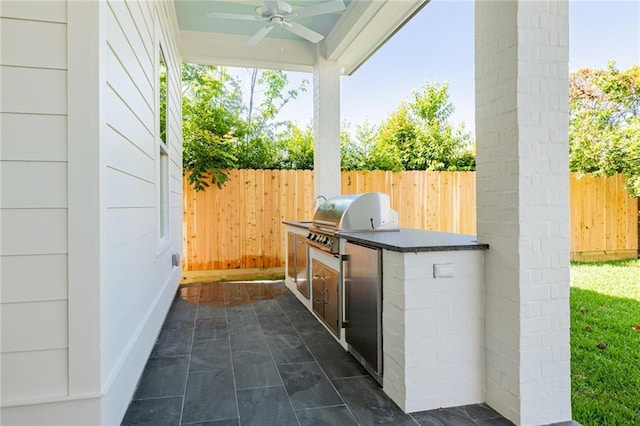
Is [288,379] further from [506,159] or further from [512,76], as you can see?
[512,76]

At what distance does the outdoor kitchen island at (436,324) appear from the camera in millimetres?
2236

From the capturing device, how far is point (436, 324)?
2283 mm

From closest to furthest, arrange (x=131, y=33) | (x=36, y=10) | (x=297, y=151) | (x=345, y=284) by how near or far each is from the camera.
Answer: (x=36, y=10), (x=131, y=33), (x=345, y=284), (x=297, y=151)

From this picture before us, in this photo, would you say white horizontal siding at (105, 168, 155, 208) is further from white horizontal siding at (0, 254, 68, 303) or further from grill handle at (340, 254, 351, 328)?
grill handle at (340, 254, 351, 328)

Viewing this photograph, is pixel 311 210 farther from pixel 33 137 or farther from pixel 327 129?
pixel 33 137

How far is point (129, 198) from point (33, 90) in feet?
2.69

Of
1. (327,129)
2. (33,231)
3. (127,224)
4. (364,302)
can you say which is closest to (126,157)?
(127,224)

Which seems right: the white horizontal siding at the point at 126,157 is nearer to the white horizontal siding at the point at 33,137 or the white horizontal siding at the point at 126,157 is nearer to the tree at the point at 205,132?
the white horizontal siding at the point at 33,137

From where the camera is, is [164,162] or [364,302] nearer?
[364,302]

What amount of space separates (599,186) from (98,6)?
8.18 meters

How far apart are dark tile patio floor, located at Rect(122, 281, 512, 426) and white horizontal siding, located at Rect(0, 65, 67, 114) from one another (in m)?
1.63

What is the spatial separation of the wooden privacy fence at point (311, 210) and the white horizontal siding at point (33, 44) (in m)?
4.82

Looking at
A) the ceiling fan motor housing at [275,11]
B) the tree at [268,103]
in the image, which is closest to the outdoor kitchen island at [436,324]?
the ceiling fan motor housing at [275,11]

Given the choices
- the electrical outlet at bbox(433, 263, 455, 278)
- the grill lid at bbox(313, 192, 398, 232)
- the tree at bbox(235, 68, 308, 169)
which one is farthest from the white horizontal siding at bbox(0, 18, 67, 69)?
the tree at bbox(235, 68, 308, 169)
